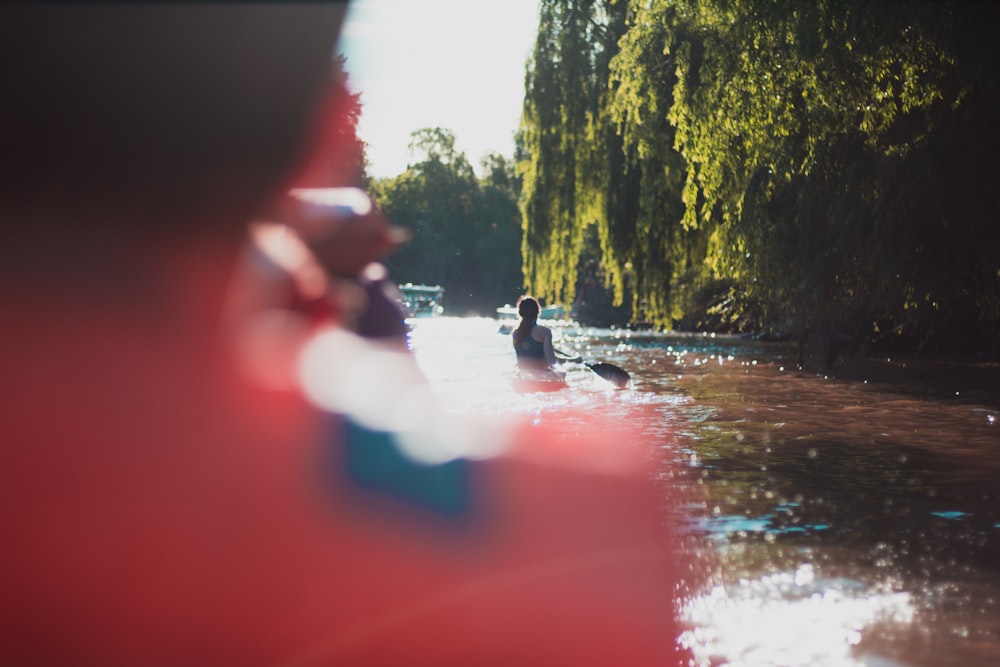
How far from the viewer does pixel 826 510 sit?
20.7ft

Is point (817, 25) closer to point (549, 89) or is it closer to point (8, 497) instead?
point (8, 497)

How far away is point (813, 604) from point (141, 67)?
3.14m

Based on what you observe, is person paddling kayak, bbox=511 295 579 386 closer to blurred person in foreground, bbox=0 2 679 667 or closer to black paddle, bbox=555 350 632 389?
black paddle, bbox=555 350 632 389

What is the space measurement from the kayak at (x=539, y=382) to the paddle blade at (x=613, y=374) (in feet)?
2.83

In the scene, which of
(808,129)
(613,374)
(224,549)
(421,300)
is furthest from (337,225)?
(421,300)

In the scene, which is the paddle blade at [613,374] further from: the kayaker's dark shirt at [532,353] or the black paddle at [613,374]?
the kayaker's dark shirt at [532,353]

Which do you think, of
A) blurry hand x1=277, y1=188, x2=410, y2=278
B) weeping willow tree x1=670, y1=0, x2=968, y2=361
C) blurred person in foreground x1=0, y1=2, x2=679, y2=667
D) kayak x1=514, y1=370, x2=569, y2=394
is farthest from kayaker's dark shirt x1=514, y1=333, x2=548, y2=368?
blurry hand x1=277, y1=188, x2=410, y2=278

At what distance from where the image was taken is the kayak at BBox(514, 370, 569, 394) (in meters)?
14.6

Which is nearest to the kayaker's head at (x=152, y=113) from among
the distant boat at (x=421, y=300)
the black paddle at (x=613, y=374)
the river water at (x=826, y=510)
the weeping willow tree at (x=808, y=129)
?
the river water at (x=826, y=510)

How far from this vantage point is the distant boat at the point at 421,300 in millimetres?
63750

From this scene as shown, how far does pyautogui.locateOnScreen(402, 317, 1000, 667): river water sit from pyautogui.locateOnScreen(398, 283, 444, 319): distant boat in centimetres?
4667

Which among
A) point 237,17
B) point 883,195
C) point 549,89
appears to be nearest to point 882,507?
point 237,17

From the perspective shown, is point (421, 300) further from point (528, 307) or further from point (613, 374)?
point (528, 307)

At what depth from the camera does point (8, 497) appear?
293 cm
